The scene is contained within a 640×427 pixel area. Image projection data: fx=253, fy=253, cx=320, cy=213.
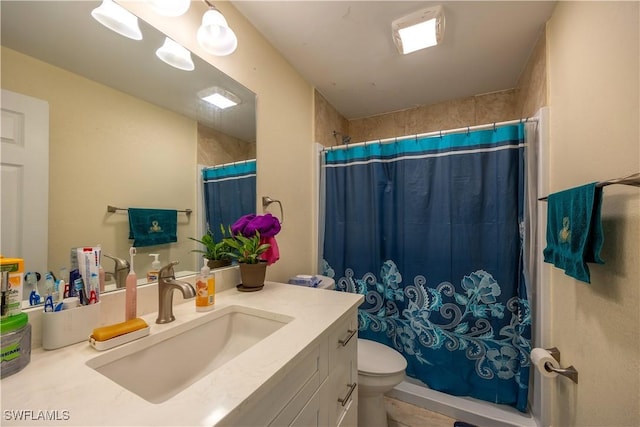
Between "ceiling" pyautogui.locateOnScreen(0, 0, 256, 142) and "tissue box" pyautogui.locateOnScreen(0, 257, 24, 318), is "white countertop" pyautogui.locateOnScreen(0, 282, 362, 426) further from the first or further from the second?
"ceiling" pyautogui.locateOnScreen(0, 0, 256, 142)

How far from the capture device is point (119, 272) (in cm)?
83

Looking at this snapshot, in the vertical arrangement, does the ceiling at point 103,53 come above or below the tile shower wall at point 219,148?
above

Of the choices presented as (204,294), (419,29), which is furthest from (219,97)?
(419,29)

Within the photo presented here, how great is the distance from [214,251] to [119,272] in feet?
1.26

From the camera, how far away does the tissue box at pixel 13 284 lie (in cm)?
56

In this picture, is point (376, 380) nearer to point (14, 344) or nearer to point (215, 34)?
point (14, 344)

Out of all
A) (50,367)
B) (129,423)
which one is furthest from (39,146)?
(129,423)

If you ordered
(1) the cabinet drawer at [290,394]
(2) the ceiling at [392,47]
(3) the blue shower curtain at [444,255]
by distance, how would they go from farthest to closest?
1. (3) the blue shower curtain at [444,255]
2. (2) the ceiling at [392,47]
3. (1) the cabinet drawer at [290,394]

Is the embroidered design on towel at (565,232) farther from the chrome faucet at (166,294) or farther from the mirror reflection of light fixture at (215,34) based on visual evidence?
the mirror reflection of light fixture at (215,34)

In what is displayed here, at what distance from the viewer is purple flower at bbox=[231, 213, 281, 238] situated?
1.21m

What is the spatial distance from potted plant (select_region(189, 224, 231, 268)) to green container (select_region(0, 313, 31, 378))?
0.57 metres

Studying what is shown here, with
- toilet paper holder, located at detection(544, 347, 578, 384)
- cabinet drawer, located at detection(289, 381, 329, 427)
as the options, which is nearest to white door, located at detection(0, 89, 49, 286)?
cabinet drawer, located at detection(289, 381, 329, 427)

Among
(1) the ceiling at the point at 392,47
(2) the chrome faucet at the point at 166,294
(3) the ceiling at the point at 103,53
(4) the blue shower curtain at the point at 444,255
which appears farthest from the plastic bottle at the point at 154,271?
(1) the ceiling at the point at 392,47

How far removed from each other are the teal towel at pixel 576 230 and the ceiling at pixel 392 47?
40.4 inches
